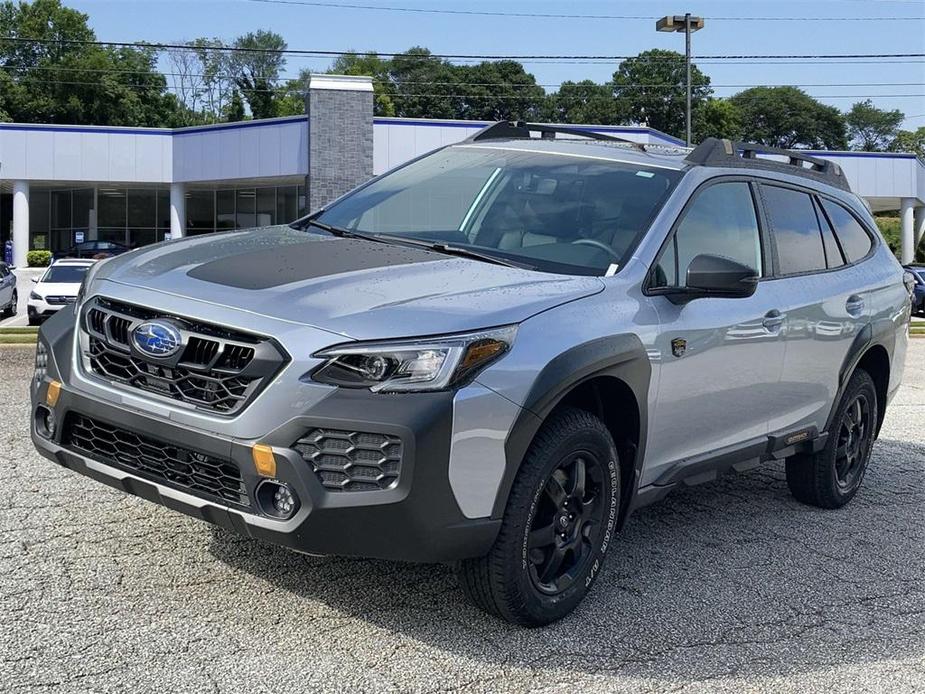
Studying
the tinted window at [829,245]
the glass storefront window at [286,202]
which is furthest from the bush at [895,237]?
the tinted window at [829,245]

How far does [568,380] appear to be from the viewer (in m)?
3.62

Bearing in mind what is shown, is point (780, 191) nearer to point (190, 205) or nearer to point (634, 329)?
point (634, 329)

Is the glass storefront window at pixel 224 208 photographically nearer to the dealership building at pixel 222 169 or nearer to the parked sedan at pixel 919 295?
the dealership building at pixel 222 169

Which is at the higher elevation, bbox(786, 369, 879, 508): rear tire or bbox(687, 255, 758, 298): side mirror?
bbox(687, 255, 758, 298): side mirror

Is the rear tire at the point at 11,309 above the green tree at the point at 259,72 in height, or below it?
below

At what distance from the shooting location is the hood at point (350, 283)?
3.38 m

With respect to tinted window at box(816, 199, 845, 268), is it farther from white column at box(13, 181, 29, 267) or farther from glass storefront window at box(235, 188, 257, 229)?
white column at box(13, 181, 29, 267)

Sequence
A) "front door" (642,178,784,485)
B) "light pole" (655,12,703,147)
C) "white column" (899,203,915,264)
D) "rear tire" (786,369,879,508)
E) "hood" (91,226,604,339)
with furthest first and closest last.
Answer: "white column" (899,203,915,264), "light pole" (655,12,703,147), "rear tire" (786,369,879,508), "front door" (642,178,784,485), "hood" (91,226,604,339)

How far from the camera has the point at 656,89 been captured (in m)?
103

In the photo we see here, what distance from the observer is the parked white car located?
2033 centimetres

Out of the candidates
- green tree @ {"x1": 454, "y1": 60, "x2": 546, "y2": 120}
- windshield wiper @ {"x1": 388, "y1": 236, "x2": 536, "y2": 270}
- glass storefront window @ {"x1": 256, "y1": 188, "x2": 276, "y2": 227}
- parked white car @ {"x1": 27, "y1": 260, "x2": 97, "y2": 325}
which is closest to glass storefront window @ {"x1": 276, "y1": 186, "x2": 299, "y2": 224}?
glass storefront window @ {"x1": 256, "y1": 188, "x2": 276, "y2": 227}

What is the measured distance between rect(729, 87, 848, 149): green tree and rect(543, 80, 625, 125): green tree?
57.8 feet

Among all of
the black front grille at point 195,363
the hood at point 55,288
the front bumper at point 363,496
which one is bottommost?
the hood at point 55,288

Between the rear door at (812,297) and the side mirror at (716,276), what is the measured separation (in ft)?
2.94
